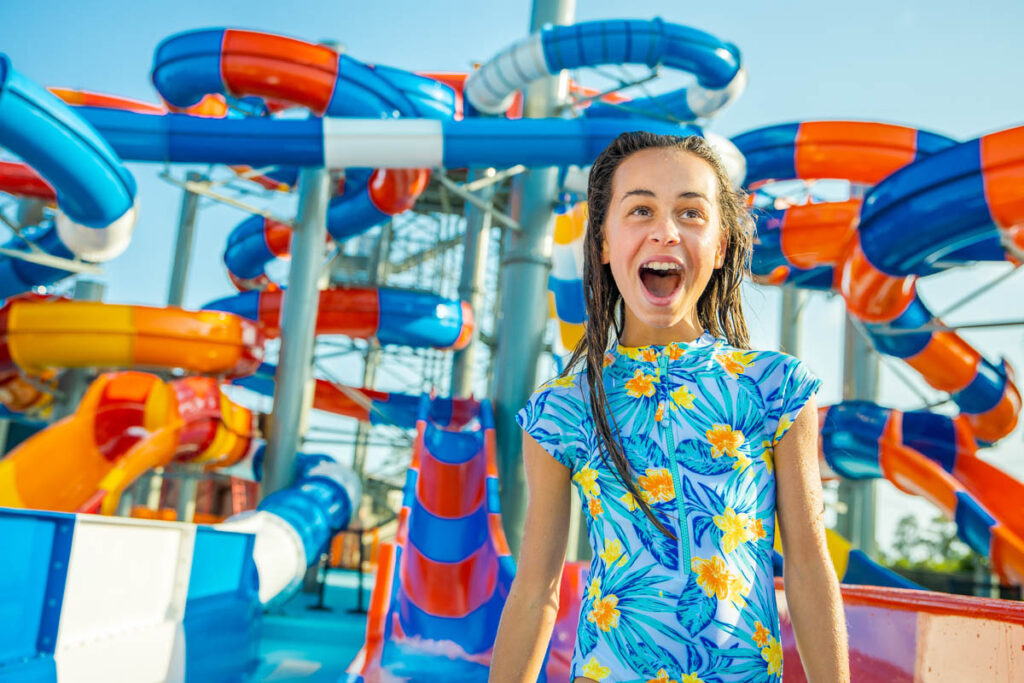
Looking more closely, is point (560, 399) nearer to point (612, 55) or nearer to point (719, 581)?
point (719, 581)

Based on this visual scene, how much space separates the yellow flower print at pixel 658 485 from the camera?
1.05 m

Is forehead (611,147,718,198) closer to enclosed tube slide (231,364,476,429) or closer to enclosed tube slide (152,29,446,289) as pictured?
enclosed tube slide (152,29,446,289)

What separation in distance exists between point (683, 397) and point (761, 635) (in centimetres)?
30

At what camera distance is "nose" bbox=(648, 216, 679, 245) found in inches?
42.8

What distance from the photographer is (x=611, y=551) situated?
106 centimetres

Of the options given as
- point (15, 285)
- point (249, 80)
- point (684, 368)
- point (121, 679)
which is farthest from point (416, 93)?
point (684, 368)

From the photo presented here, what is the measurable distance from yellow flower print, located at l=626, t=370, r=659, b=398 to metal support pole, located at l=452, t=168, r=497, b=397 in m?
8.89

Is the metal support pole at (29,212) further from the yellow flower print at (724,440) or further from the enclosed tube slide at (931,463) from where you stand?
the yellow flower print at (724,440)

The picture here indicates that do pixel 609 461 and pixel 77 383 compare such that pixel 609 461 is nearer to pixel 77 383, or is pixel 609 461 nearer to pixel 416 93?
pixel 416 93

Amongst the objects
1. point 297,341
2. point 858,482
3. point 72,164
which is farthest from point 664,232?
point 858,482

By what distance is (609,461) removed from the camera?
42.6 inches

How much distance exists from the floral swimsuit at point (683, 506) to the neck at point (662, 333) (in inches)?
0.6

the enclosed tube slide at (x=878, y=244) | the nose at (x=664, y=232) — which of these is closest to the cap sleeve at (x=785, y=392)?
the nose at (x=664, y=232)

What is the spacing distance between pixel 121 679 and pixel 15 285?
761cm
